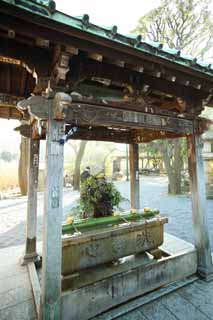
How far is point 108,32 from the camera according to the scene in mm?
1674

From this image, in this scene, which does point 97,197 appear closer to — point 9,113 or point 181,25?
point 9,113

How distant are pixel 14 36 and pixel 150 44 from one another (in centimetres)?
132

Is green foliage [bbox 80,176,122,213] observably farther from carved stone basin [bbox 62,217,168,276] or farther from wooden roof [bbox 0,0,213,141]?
wooden roof [bbox 0,0,213,141]

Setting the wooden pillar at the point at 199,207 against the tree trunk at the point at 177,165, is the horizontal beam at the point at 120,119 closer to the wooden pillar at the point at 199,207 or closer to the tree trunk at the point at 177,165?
the wooden pillar at the point at 199,207

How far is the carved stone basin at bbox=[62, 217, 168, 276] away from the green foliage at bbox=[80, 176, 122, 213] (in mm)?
499

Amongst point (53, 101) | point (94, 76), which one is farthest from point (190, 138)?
point (53, 101)

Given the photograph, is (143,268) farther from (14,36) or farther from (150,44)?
(14,36)

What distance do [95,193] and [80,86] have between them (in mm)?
1707

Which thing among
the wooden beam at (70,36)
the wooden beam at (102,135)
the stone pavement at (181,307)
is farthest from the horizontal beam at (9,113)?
the stone pavement at (181,307)

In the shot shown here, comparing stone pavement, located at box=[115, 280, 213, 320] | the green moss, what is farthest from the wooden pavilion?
the green moss

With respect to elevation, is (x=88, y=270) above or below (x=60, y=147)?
below

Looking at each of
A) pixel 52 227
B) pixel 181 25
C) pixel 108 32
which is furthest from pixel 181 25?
pixel 52 227

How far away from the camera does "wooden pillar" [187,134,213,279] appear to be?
2.89 meters

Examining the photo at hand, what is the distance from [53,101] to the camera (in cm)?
192
